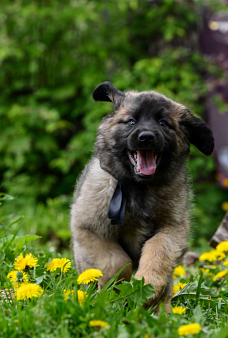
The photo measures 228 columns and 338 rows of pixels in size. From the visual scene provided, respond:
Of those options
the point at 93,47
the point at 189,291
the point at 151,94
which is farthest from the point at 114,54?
the point at 189,291

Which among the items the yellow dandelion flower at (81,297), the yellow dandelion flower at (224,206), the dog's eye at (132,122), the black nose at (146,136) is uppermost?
the dog's eye at (132,122)

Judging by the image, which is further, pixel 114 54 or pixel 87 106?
pixel 114 54

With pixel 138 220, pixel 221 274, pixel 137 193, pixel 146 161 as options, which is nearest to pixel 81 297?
pixel 138 220

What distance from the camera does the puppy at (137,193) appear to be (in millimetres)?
2697

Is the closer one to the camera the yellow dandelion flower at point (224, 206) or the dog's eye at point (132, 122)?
the dog's eye at point (132, 122)

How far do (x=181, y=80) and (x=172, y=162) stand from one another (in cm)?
450

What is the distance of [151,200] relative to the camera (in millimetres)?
2820

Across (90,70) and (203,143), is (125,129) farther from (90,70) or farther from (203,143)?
(90,70)

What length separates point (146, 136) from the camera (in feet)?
8.59

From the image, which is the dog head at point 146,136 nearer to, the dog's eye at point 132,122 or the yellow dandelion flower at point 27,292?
the dog's eye at point 132,122

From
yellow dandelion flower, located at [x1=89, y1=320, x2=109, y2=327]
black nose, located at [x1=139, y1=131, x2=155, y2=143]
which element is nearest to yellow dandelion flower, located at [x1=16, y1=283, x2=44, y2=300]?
yellow dandelion flower, located at [x1=89, y1=320, x2=109, y2=327]

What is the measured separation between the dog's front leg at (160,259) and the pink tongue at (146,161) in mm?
463

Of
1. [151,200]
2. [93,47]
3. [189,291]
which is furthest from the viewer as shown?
[93,47]

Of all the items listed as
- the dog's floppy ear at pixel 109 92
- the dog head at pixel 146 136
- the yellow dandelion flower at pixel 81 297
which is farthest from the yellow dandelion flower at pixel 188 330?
the dog's floppy ear at pixel 109 92
